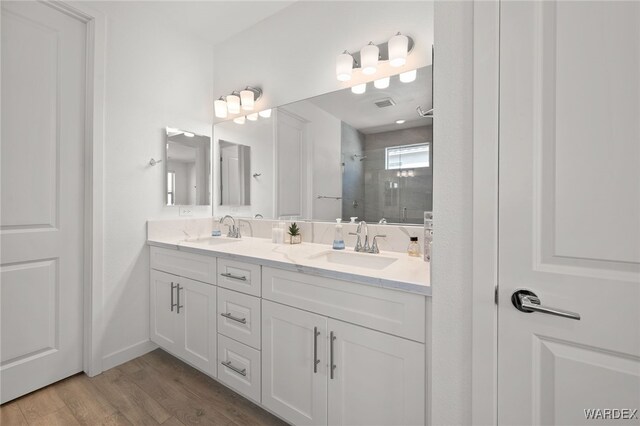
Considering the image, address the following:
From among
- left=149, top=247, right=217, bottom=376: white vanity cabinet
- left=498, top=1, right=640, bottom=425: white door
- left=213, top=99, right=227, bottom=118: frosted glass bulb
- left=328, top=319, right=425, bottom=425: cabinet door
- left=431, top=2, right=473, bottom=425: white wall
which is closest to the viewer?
left=498, top=1, right=640, bottom=425: white door

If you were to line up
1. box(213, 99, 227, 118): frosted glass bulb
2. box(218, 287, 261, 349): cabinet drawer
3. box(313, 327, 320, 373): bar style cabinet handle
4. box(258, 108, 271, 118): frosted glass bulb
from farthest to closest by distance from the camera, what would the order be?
1. box(213, 99, 227, 118): frosted glass bulb
2. box(258, 108, 271, 118): frosted glass bulb
3. box(218, 287, 261, 349): cabinet drawer
4. box(313, 327, 320, 373): bar style cabinet handle

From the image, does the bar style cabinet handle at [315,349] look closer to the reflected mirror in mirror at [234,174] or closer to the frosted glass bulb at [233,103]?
the reflected mirror in mirror at [234,174]

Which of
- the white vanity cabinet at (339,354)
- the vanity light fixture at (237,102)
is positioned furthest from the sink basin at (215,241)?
the vanity light fixture at (237,102)

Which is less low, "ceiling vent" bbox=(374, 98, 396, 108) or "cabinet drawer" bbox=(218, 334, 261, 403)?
"ceiling vent" bbox=(374, 98, 396, 108)

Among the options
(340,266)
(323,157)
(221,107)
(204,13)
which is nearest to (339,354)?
(340,266)

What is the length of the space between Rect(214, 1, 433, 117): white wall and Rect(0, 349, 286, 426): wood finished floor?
79.0 inches

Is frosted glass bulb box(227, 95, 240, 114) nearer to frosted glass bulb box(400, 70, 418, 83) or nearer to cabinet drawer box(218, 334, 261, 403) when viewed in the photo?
frosted glass bulb box(400, 70, 418, 83)

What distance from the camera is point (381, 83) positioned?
5.58 ft

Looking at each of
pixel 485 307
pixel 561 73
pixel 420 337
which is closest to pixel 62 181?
pixel 420 337

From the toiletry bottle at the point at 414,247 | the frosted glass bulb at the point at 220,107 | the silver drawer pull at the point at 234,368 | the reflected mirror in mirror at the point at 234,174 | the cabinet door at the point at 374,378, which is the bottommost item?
the silver drawer pull at the point at 234,368

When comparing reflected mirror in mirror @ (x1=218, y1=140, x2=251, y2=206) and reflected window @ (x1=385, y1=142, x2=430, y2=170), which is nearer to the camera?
reflected window @ (x1=385, y1=142, x2=430, y2=170)

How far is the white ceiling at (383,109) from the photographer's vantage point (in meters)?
1.57

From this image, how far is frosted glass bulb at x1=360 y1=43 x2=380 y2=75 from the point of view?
1650 mm

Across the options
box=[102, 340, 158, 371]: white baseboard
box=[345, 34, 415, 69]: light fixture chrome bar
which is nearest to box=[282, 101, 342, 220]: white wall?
box=[345, 34, 415, 69]: light fixture chrome bar
